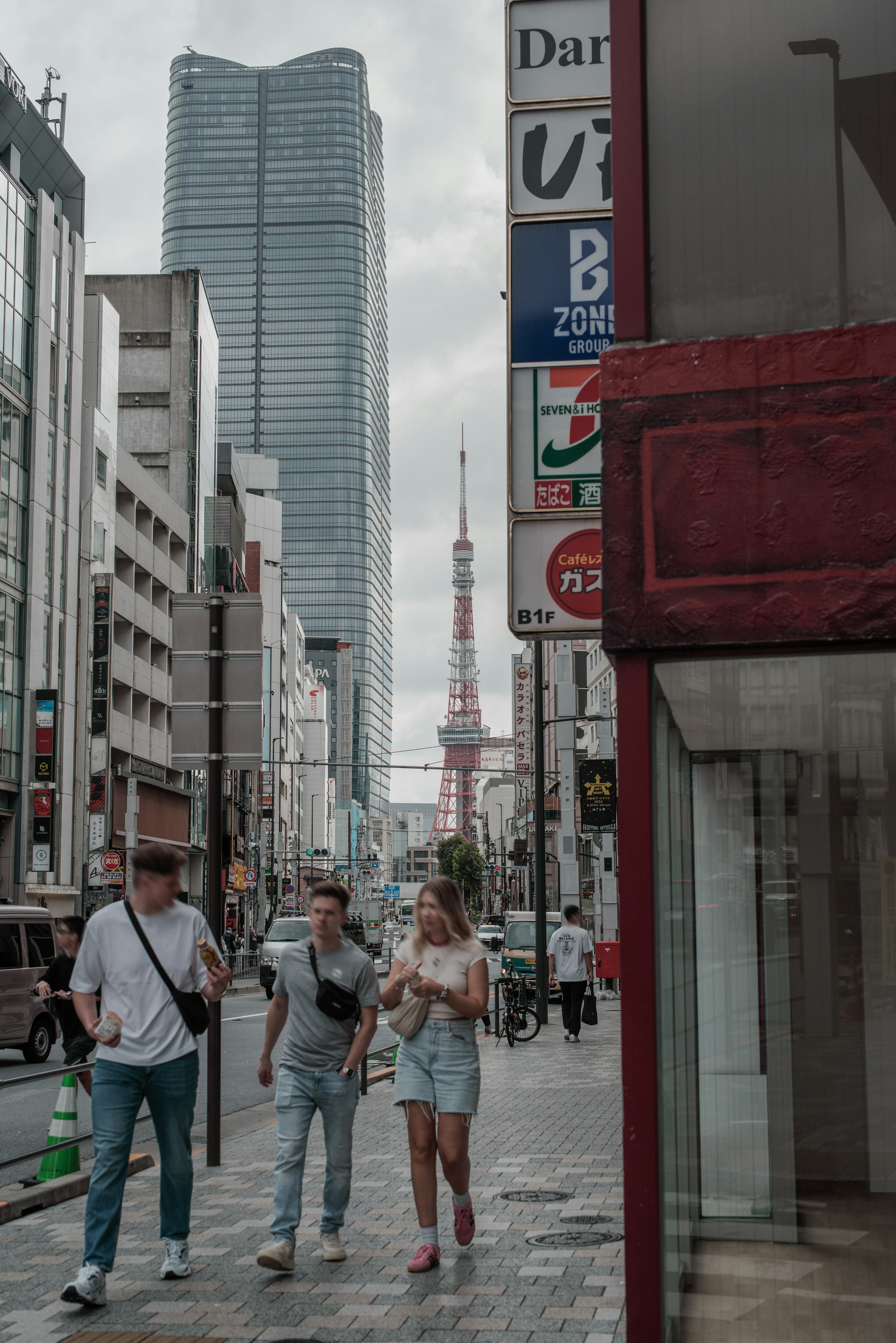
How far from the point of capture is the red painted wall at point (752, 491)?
4.76 meters

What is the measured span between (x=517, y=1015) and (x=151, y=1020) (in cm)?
1469

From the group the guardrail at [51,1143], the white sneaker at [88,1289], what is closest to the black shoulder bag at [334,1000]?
the guardrail at [51,1143]

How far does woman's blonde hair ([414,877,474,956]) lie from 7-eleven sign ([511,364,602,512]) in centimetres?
240

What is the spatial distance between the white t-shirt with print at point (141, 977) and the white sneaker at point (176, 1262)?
86cm

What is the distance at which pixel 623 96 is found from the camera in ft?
17.1

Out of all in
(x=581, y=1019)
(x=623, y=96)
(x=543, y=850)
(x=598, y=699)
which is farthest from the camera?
(x=598, y=699)

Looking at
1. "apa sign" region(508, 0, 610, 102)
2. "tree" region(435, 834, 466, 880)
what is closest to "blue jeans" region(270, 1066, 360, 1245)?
"apa sign" region(508, 0, 610, 102)

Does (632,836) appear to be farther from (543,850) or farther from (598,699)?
(598,699)

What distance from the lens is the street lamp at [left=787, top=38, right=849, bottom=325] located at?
4.99 m

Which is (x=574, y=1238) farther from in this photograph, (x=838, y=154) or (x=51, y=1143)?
(x=838, y=154)

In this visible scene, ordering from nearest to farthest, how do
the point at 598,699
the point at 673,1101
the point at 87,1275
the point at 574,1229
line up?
the point at 673,1101 < the point at 87,1275 < the point at 574,1229 < the point at 598,699

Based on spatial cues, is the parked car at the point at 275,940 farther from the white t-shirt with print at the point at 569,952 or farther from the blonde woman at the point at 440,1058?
the blonde woman at the point at 440,1058

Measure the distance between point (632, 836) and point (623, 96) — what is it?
2.75 metres

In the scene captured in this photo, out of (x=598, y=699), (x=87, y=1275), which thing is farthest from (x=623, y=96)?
(x=598, y=699)
